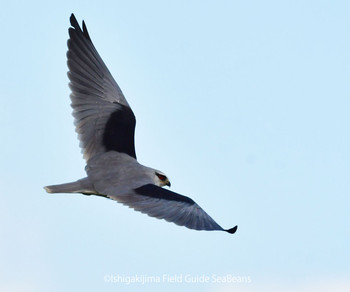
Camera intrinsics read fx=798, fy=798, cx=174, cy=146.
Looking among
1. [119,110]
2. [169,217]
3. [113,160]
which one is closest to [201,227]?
[169,217]

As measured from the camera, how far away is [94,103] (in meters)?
12.5

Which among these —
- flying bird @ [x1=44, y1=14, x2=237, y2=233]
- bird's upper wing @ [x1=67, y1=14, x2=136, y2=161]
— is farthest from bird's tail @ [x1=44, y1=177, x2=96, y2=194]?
bird's upper wing @ [x1=67, y1=14, x2=136, y2=161]

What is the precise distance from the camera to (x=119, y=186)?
1102cm

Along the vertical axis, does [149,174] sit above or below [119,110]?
below

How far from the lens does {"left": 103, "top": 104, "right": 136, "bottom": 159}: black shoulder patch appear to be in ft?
39.8

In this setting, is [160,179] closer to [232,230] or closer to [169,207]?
[169,207]

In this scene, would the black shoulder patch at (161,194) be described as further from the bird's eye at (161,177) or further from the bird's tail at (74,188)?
the bird's eye at (161,177)

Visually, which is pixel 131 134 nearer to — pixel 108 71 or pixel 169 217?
pixel 108 71

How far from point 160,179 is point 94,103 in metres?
1.68

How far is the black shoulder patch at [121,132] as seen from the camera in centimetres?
1212

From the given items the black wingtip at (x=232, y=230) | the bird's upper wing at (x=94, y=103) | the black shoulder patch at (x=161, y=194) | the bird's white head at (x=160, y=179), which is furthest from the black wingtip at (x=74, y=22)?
the black wingtip at (x=232, y=230)

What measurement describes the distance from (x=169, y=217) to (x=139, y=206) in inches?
18.5

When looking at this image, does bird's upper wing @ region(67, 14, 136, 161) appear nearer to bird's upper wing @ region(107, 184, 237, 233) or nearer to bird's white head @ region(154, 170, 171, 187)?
bird's white head @ region(154, 170, 171, 187)

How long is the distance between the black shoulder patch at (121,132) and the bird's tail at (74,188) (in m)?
1.05
